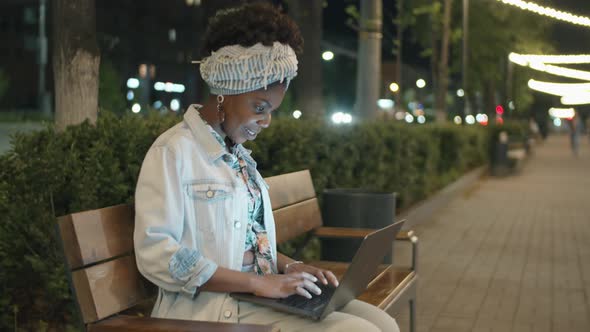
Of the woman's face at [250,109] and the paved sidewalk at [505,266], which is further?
the paved sidewalk at [505,266]

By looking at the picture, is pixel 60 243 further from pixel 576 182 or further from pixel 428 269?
pixel 576 182

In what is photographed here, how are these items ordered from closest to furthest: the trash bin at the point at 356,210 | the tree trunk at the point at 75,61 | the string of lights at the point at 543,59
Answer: the tree trunk at the point at 75,61
the trash bin at the point at 356,210
the string of lights at the point at 543,59

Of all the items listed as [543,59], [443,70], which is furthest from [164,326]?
[543,59]

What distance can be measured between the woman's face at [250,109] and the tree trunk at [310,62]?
11.1m

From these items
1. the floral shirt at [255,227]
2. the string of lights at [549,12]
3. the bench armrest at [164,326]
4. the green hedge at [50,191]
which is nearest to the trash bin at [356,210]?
the green hedge at [50,191]

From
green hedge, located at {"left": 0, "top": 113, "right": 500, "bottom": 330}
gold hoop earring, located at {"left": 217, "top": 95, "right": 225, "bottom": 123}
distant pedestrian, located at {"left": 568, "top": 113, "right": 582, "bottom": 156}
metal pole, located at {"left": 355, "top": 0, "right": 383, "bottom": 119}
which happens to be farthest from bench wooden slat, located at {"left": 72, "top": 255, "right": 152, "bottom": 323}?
distant pedestrian, located at {"left": 568, "top": 113, "right": 582, "bottom": 156}

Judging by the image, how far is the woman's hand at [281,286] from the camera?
3.21 m

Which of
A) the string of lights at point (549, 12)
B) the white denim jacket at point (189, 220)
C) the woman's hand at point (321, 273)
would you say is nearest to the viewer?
the white denim jacket at point (189, 220)

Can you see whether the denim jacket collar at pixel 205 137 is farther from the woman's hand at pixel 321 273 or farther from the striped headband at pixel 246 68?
the woman's hand at pixel 321 273

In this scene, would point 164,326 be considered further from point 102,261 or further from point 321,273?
point 321,273

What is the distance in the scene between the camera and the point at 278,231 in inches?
201

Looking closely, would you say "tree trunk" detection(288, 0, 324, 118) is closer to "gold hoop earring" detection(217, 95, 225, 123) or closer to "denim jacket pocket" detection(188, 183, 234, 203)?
"gold hoop earring" detection(217, 95, 225, 123)

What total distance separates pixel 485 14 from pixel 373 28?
22503mm

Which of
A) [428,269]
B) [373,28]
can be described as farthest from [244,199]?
[373,28]
